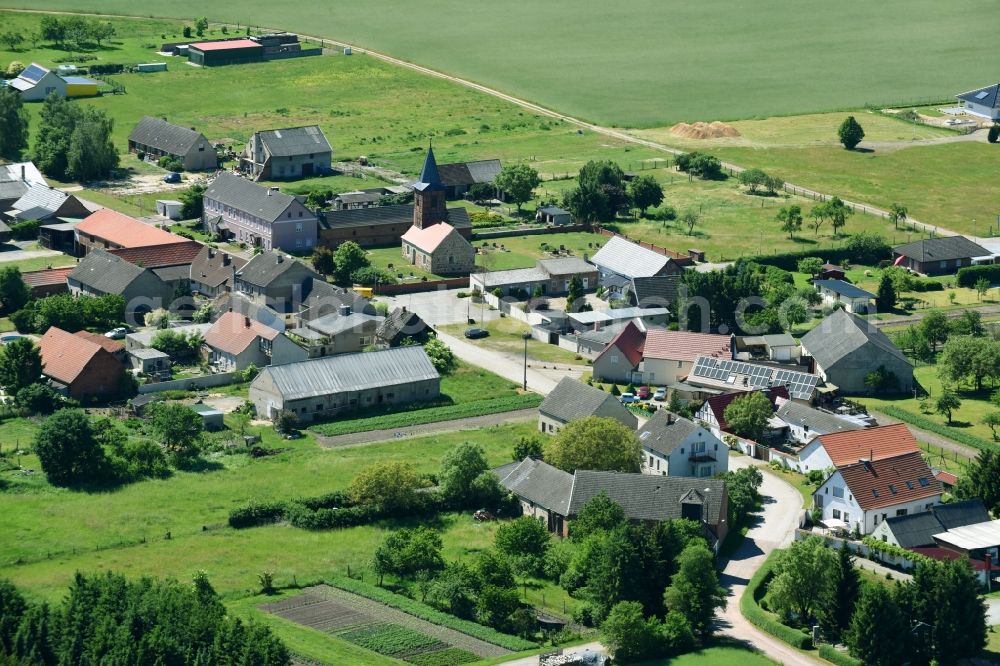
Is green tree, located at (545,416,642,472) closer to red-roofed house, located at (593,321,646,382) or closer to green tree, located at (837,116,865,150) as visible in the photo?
red-roofed house, located at (593,321,646,382)

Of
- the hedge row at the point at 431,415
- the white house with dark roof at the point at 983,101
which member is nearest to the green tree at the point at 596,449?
the hedge row at the point at 431,415

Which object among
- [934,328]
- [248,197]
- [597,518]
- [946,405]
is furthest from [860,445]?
[248,197]

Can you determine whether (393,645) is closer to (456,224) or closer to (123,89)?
(456,224)

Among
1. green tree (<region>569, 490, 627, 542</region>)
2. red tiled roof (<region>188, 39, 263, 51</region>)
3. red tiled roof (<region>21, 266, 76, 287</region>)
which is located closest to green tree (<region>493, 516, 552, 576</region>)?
green tree (<region>569, 490, 627, 542</region>)

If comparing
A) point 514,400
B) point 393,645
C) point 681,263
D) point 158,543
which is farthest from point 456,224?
point 393,645

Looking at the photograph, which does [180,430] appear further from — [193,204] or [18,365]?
[193,204]
